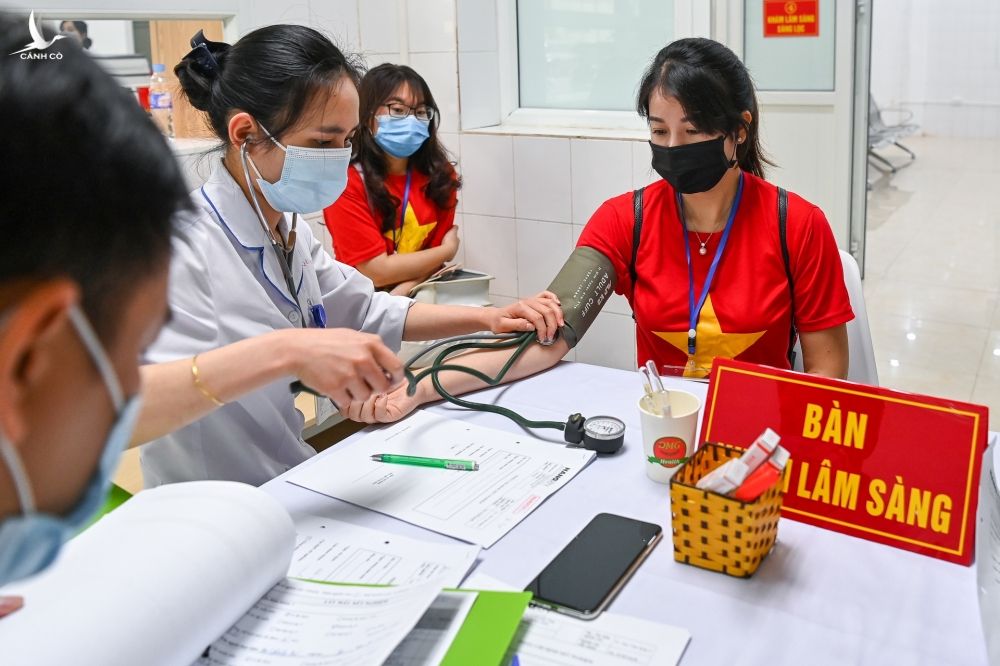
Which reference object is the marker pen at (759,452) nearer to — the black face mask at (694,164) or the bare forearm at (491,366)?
the bare forearm at (491,366)

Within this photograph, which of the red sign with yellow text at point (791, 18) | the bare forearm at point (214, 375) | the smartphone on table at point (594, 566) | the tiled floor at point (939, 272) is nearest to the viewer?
the smartphone on table at point (594, 566)

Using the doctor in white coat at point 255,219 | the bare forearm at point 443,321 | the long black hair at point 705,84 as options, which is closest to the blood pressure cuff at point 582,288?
the bare forearm at point 443,321

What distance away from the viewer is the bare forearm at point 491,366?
1615 mm

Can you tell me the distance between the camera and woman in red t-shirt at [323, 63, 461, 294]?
2.97m

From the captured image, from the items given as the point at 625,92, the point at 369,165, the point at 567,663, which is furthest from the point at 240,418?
the point at 625,92

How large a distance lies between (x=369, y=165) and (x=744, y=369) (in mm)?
1984

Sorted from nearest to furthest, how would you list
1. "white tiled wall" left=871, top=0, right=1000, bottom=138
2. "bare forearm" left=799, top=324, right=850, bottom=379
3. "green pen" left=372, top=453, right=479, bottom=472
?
"green pen" left=372, top=453, right=479, bottom=472 < "bare forearm" left=799, top=324, right=850, bottom=379 < "white tiled wall" left=871, top=0, right=1000, bottom=138

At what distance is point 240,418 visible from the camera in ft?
5.08

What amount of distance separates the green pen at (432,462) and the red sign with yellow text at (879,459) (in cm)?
41

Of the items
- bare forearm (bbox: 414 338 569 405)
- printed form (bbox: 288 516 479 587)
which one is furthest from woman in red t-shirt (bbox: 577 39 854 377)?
printed form (bbox: 288 516 479 587)

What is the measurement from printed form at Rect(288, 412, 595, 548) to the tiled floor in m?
2.30

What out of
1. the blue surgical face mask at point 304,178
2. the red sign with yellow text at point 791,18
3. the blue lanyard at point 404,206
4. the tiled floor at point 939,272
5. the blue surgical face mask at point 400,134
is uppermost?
the red sign with yellow text at point 791,18

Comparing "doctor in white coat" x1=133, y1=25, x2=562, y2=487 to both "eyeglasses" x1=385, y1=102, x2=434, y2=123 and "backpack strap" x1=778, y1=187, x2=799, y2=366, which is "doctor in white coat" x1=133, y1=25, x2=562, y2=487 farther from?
"eyeglasses" x1=385, y1=102, x2=434, y2=123

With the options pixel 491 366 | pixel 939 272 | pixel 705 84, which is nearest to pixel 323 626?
pixel 491 366
